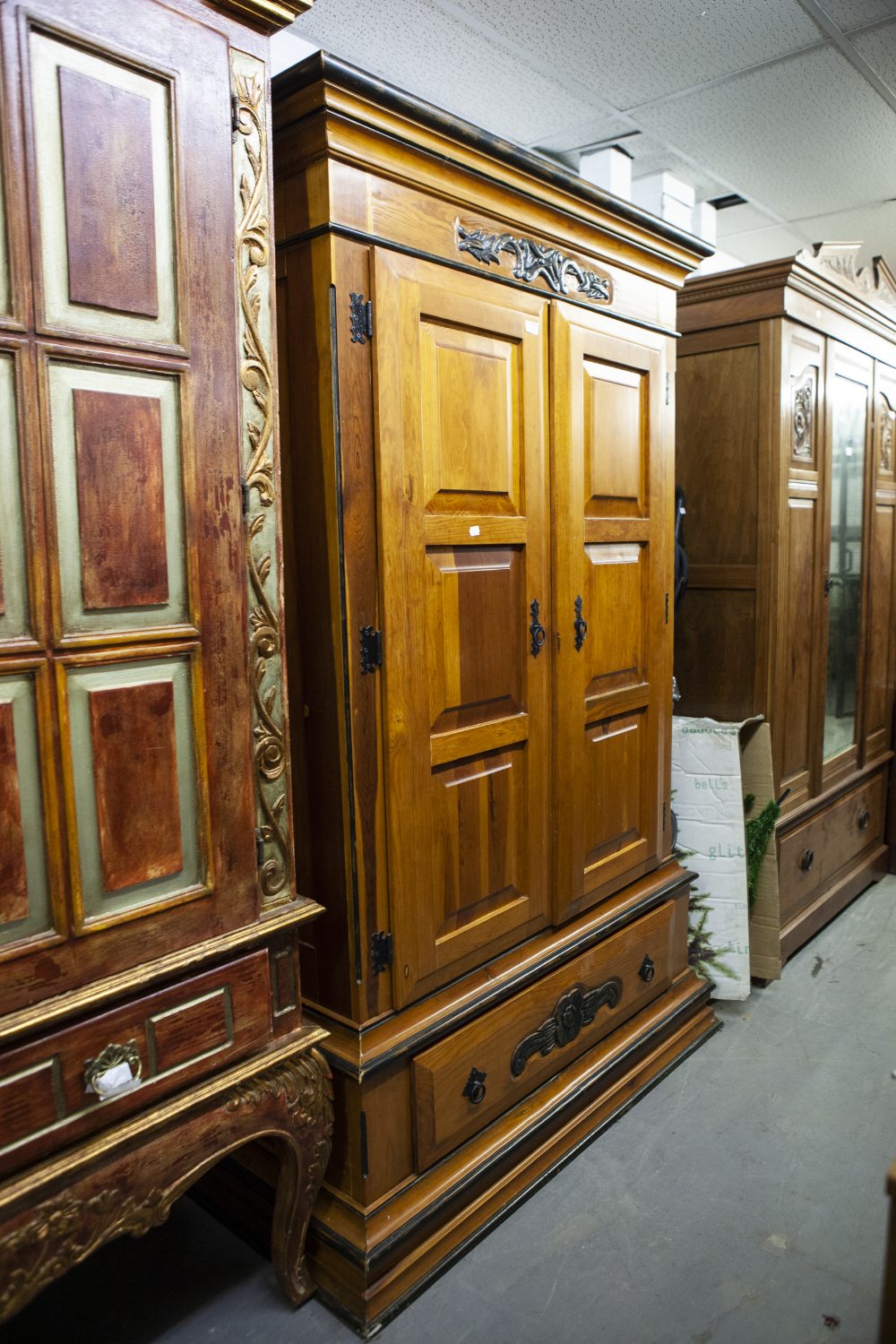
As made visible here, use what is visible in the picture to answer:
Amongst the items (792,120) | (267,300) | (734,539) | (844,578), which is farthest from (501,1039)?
(792,120)

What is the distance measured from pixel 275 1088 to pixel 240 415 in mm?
1059

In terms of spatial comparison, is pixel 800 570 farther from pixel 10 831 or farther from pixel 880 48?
pixel 10 831

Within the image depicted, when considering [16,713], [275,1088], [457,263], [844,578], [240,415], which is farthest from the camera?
[844,578]

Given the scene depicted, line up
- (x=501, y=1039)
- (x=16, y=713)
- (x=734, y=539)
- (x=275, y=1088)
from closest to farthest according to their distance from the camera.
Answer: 1. (x=16, y=713)
2. (x=275, y=1088)
3. (x=501, y=1039)
4. (x=734, y=539)

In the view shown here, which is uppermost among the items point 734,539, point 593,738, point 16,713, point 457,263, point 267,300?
point 457,263

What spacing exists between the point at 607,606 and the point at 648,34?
1.57m

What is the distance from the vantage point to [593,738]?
225cm

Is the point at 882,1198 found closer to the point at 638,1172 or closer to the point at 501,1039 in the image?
the point at 638,1172

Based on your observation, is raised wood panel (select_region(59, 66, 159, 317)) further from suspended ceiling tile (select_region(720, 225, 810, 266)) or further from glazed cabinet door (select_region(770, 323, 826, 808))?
suspended ceiling tile (select_region(720, 225, 810, 266))

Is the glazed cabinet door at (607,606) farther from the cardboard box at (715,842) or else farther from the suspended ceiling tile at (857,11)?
the suspended ceiling tile at (857,11)

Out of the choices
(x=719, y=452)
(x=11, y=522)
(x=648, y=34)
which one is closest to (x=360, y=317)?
(x=11, y=522)

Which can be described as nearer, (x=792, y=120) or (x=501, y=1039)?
(x=501, y=1039)

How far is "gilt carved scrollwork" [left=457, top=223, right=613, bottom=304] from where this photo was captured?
5.99 feet

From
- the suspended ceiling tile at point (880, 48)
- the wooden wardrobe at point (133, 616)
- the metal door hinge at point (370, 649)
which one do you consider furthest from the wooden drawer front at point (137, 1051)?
the suspended ceiling tile at point (880, 48)
